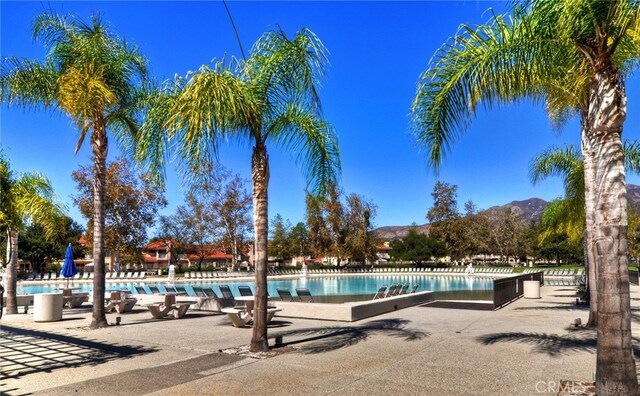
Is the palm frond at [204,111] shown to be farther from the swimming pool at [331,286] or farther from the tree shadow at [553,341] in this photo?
the swimming pool at [331,286]

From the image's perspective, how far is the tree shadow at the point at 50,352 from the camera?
7.55 meters

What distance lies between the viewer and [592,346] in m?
8.50

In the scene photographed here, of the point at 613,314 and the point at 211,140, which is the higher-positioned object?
the point at 211,140

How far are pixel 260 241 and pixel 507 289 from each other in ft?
39.2

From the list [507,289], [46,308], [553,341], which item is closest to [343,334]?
[553,341]

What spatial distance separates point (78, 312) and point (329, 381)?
13124mm

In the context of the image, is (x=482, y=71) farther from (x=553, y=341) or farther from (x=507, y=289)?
(x=507, y=289)

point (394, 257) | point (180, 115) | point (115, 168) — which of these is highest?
point (115, 168)

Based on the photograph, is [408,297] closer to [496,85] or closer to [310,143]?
[310,143]

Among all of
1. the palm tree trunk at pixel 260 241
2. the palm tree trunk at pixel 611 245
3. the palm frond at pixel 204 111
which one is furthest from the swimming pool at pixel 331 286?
the palm tree trunk at pixel 611 245

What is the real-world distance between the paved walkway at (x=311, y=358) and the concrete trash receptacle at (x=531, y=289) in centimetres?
647

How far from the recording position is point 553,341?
9148 mm

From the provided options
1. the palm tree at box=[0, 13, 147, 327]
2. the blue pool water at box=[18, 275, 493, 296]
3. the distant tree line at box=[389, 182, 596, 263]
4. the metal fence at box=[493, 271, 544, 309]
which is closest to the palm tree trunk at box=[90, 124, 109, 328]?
the palm tree at box=[0, 13, 147, 327]

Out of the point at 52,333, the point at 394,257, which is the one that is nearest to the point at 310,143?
the point at 52,333
